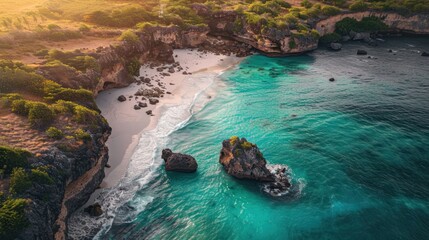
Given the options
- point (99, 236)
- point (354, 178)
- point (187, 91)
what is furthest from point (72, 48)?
point (354, 178)

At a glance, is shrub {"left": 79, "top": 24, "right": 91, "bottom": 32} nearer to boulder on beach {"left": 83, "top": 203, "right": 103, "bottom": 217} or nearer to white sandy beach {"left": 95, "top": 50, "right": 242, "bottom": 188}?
white sandy beach {"left": 95, "top": 50, "right": 242, "bottom": 188}

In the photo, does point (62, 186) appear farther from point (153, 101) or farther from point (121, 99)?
point (153, 101)

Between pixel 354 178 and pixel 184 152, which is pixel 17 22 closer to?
pixel 184 152

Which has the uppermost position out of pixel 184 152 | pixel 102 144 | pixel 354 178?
pixel 102 144

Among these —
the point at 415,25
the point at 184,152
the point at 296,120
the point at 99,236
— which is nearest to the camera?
the point at 99,236

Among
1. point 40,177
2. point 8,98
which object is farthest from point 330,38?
point 40,177

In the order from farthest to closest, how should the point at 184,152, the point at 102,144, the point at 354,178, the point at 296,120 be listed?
the point at 296,120
the point at 184,152
the point at 354,178
the point at 102,144

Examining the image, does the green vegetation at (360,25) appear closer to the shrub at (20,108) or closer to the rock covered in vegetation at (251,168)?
the rock covered in vegetation at (251,168)
